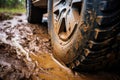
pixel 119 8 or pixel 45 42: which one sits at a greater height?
pixel 119 8

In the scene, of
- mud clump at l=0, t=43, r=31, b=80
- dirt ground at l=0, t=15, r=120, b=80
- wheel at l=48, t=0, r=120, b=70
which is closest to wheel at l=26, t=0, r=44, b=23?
dirt ground at l=0, t=15, r=120, b=80

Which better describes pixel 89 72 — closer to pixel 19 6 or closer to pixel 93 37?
pixel 93 37

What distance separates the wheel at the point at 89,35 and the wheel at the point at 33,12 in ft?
4.83

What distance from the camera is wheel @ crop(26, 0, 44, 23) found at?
3041 millimetres

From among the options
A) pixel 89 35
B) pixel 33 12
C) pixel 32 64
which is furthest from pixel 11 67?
pixel 33 12

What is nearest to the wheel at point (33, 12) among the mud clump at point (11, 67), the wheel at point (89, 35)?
the mud clump at point (11, 67)

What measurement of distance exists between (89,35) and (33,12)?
2087 mm

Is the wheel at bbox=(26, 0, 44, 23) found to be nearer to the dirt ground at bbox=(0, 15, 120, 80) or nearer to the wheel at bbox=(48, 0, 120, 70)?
the dirt ground at bbox=(0, 15, 120, 80)

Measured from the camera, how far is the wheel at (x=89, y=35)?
1088mm

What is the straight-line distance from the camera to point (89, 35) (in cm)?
118

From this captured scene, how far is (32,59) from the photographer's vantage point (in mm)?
1698

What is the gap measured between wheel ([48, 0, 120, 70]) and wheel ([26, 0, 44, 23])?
1.47m

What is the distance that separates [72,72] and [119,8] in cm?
65

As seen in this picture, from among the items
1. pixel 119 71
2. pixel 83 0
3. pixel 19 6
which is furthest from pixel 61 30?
pixel 19 6
